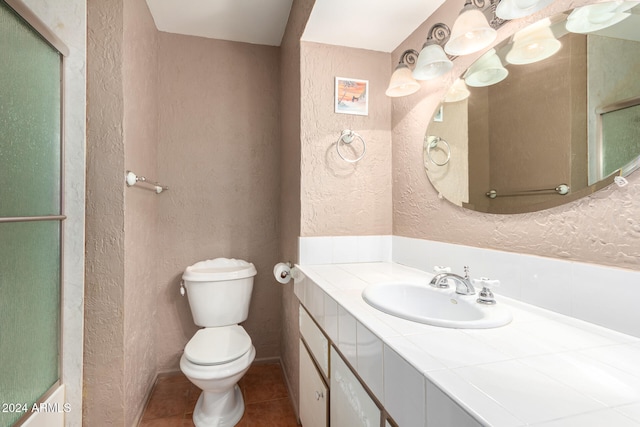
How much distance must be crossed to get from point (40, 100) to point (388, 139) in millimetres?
1607

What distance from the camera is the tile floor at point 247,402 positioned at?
65.6 inches

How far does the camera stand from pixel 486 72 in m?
1.15

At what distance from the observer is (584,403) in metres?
0.45

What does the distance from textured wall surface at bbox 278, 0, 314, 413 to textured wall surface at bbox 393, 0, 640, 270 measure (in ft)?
1.85

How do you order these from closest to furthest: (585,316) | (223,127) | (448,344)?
(448,344) → (585,316) → (223,127)

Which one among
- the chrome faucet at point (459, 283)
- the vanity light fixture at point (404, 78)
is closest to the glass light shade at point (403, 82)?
the vanity light fixture at point (404, 78)

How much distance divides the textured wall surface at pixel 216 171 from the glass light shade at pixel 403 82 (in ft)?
3.63

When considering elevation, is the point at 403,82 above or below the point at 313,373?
above

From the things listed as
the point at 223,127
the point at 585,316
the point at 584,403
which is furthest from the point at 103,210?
the point at 585,316

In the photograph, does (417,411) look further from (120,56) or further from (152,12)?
(152,12)

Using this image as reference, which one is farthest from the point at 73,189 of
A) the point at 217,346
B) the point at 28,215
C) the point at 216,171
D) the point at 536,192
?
the point at 536,192

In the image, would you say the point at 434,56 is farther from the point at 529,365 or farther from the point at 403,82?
the point at 529,365

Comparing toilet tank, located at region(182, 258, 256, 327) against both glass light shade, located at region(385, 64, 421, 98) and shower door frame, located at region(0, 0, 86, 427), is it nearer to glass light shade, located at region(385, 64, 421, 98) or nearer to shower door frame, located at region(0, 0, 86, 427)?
shower door frame, located at region(0, 0, 86, 427)

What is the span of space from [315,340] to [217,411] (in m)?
0.87
